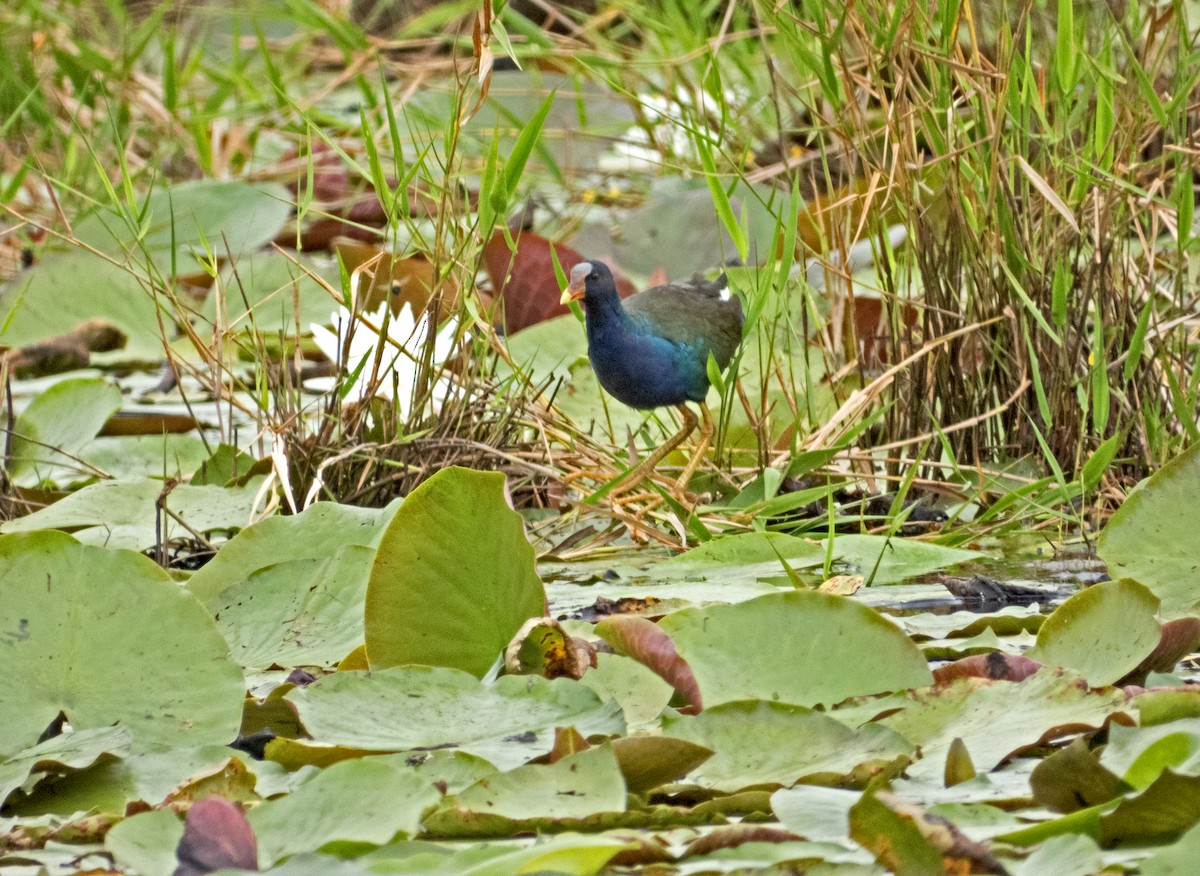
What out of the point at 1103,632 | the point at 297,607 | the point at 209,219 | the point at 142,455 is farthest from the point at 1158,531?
the point at 209,219

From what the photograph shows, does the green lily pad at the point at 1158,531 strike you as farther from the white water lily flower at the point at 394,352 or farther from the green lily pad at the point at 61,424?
the green lily pad at the point at 61,424

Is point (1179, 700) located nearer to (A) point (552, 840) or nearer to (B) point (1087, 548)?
(A) point (552, 840)

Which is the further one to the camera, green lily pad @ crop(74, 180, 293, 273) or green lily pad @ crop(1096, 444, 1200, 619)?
green lily pad @ crop(74, 180, 293, 273)

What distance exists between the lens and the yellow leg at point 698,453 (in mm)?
2381

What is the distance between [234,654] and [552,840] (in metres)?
0.68

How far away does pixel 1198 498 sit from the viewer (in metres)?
1.84

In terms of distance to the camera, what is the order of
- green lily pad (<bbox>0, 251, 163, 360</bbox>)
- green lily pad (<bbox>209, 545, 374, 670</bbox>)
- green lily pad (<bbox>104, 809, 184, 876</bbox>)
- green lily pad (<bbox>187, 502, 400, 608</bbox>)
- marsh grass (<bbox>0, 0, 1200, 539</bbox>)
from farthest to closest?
1. green lily pad (<bbox>0, 251, 163, 360</bbox>)
2. marsh grass (<bbox>0, 0, 1200, 539</bbox>)
3. green lily pad (<bbox>187, 502, 400, 608</bbox>)
4. green lily pad (<bbox>209, 545, 374, 670</bbox>)
5. green lily pad (<bbox>104, 809, 184, 876</bbox>)

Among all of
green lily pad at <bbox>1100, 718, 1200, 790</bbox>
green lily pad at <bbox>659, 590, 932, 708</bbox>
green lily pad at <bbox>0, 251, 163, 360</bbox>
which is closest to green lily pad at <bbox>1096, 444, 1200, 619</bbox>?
green lily pad at <bbox>659, 590, 932, 708</bbox>

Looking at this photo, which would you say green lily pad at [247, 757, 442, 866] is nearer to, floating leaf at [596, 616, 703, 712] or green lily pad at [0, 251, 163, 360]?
floating leaf at [596, 616, 703, 712]

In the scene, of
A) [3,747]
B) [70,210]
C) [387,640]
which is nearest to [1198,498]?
[387,640]

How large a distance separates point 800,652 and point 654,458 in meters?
0.80

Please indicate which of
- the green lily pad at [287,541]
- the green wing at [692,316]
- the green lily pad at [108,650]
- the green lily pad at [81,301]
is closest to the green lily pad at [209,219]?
the green lily pad at [81,301]

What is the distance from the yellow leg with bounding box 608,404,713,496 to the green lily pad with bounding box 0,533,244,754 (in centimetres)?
75

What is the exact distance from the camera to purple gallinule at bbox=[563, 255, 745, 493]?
2.52 m
